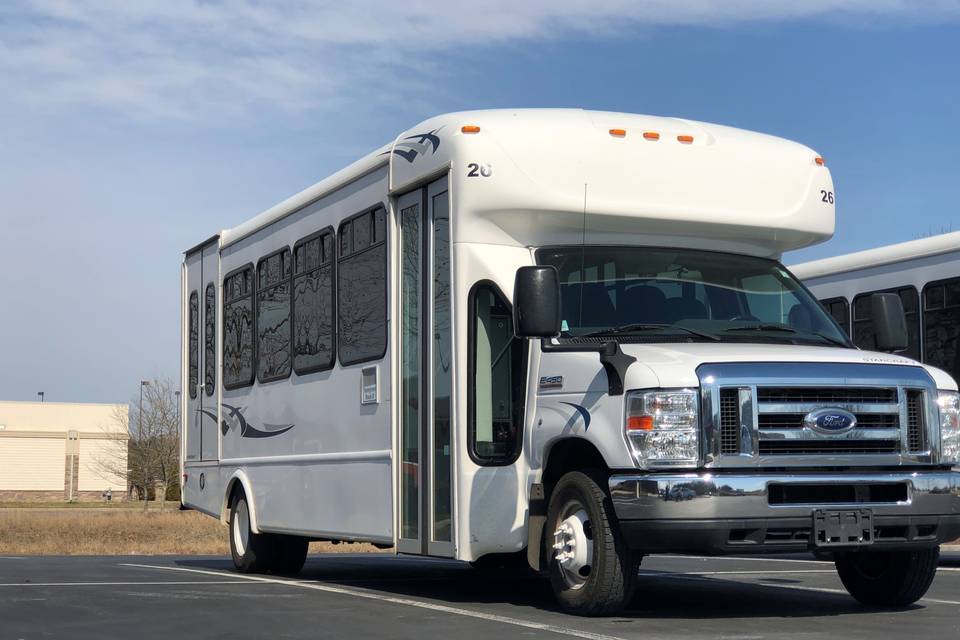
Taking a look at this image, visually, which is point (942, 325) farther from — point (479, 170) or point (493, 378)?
point (479, 170)

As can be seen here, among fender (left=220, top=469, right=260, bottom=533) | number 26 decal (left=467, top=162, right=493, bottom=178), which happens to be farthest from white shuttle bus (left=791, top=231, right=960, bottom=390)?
fender (left=220, top=469, right=260, bottom=533)

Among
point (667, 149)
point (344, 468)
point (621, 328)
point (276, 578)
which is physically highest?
point (667, 149)

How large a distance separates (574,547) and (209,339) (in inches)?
302

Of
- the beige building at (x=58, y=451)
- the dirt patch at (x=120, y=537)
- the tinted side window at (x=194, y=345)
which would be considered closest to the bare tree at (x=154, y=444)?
the beige building at (x=58, y=451)

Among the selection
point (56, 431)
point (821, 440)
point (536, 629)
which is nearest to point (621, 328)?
point (821, 440)

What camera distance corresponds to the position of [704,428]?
860 centimetres

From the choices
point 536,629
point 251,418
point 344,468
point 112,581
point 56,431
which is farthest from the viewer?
point 56,431

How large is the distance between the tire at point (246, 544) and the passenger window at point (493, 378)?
4620 millimetres

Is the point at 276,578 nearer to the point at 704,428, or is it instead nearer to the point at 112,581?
the point at 112,581

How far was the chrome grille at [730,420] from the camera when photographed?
8633mm

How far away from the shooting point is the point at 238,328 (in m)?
15.0

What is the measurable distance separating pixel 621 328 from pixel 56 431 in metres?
79.3

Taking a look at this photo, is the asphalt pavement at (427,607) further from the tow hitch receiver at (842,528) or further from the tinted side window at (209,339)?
the tinted side window at (209,339)

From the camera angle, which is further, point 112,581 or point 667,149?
point 112,581
